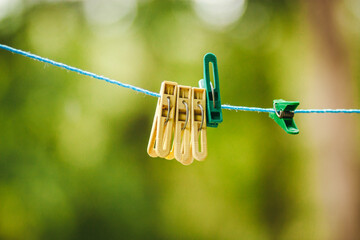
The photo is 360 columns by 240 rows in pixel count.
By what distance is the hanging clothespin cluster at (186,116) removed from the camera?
992mm

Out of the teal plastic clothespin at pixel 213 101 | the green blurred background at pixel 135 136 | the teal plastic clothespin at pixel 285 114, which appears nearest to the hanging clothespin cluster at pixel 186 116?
the teal plastic clothespin at pixel 213 101

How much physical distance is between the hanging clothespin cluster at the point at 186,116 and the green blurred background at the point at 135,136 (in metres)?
3.36

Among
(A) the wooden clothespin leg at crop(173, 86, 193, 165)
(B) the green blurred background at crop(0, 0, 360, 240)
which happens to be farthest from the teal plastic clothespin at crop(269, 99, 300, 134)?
(B) the green blurred background at crop(0, 0, 360, 240)

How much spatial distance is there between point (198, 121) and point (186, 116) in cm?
5

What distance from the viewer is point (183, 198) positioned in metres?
4.45

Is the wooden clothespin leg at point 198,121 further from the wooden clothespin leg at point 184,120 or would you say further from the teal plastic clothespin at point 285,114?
the teal plastic clothespin at point 285,114

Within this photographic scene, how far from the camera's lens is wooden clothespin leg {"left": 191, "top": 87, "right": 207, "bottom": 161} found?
3.27 feet

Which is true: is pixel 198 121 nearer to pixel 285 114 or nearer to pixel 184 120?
pixel 184 120

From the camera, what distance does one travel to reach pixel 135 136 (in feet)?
15.4

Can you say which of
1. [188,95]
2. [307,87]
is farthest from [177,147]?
[307,87]

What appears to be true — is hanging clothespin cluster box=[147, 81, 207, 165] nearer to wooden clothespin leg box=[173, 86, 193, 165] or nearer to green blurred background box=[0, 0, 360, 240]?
wooden clothespin leg box=[173, 86, 193, 165]

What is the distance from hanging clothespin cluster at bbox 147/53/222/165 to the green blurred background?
132 inches

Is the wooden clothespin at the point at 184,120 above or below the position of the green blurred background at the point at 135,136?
below

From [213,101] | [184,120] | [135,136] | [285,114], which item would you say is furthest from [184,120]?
[135,136]
